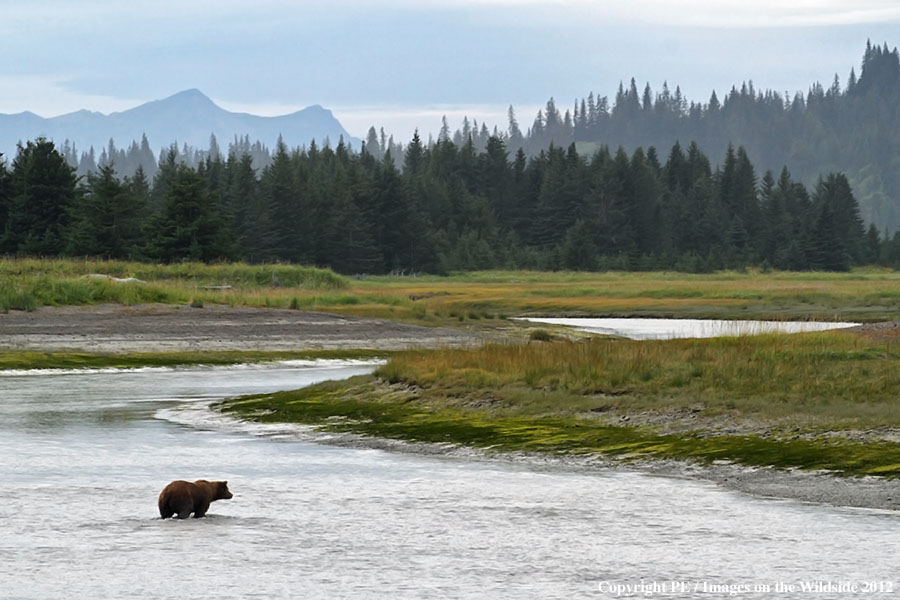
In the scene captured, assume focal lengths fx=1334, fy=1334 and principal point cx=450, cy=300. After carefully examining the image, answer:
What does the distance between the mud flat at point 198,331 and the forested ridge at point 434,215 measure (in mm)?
36063

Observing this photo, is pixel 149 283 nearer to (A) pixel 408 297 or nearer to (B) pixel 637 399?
→ (A) pixel 408 297

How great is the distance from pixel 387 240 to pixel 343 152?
52150mm

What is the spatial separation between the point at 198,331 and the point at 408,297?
36032 mm

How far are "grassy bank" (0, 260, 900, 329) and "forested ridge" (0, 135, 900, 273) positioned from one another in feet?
49.3

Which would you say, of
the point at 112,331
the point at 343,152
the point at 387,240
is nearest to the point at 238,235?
the point at 387,240

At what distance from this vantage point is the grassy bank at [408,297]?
57.2 m

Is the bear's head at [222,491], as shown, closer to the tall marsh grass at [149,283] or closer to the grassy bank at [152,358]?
the grassy bank at [152,358]

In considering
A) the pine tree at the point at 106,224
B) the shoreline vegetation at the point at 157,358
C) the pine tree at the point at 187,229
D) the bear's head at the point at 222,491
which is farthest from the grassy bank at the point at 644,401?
the pine tree at the point at 106,224

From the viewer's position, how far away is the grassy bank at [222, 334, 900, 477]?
781 inches

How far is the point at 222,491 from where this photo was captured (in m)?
15.9

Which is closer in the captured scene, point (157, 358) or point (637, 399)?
point (637, 399)

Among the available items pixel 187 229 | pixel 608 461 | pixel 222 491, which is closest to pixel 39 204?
pixel 187 229

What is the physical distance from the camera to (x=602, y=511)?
51.5 feet

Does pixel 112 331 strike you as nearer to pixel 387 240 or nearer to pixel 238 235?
pixel 238 235
